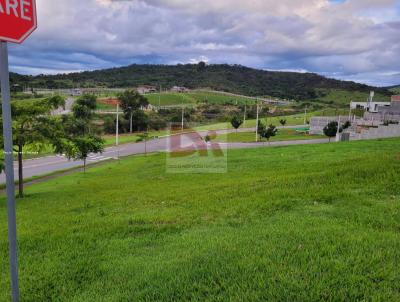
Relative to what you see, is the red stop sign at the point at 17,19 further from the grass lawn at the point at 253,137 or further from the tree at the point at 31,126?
the grass lawn at the point at 253,137

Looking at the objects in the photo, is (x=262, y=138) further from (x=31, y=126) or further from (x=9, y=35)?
(x=9, y=35)

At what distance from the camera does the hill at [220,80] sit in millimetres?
126375

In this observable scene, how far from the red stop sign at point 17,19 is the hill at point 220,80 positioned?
121 meters

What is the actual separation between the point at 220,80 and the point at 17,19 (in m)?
141

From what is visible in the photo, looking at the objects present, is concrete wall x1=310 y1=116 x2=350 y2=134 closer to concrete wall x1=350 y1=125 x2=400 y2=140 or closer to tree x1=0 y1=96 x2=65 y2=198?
concrete wall x1=350 y1=125 x2=400 y2=140

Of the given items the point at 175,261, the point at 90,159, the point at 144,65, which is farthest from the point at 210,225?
the point at 144,65

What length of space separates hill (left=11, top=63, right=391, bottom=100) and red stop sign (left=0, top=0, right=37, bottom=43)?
397 feet

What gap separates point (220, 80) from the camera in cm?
14038

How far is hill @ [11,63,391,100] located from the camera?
12638 cm

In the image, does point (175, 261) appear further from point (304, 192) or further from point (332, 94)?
point (332, 94)

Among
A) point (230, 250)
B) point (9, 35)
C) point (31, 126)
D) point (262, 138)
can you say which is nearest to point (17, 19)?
point (9, 35)

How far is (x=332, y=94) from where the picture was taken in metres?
122

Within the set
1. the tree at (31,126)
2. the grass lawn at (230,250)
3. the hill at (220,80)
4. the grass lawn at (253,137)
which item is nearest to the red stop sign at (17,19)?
the grass lawn at (230,250)

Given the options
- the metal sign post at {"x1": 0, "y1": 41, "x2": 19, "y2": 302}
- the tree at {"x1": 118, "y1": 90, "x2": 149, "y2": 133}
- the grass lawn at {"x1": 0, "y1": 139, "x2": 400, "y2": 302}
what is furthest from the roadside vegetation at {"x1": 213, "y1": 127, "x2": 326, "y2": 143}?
the metal sign post at {"x1": 0, "y1": 41, "x2": 19, "y2": 302}
